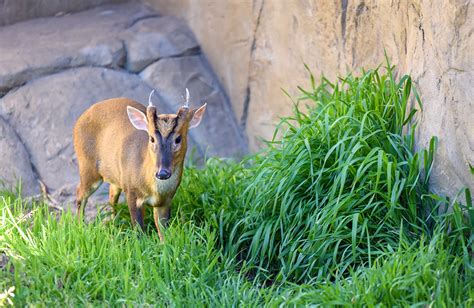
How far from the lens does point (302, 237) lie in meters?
6.09

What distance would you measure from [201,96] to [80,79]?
117 cm

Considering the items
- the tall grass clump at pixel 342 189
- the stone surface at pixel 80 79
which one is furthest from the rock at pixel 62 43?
the tall grass clump at pixel 342 189

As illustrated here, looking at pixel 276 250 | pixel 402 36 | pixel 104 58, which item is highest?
pixel 402 36

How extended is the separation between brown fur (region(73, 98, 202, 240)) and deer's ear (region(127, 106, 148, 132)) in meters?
0.05

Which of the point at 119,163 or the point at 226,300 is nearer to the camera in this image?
the point at 226,300

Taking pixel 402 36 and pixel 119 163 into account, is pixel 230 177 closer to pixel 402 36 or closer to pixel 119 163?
pixel 119 163

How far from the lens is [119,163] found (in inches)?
266

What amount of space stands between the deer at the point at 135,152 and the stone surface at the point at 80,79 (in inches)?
36.5

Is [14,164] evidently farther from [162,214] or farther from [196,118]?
[196,118]

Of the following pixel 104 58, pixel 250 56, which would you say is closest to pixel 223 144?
pixel 250 56

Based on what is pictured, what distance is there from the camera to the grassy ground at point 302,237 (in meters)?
5.23

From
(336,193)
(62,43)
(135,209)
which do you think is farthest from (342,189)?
(62,43)

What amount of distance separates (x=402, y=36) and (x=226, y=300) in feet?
7.69

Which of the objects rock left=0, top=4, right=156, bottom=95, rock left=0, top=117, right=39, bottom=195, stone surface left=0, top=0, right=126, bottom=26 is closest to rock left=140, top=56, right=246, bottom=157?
rock left=0, top=4, right=156, bottom=95
